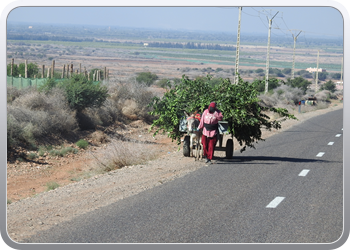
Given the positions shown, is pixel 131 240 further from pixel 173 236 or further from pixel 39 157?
pixel 39 157

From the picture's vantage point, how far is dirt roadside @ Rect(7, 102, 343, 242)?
8.38 m

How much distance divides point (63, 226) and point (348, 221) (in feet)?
13.8

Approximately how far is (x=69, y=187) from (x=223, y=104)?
18.4 feet

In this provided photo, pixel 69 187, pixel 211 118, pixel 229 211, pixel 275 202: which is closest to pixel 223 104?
pixel 211 118

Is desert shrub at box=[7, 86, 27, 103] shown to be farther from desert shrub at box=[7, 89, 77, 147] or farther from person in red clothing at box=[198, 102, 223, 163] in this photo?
person in red clothing at box=[198, 102, 223, 163]

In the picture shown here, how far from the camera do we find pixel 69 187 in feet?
40.4

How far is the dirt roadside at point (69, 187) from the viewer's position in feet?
27.5

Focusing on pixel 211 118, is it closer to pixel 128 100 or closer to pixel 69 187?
pixel 69 187

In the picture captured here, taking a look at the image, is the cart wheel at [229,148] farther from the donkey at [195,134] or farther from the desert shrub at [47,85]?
the desert shrub at [47,85]

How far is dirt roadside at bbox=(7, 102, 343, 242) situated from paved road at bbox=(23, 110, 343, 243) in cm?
41

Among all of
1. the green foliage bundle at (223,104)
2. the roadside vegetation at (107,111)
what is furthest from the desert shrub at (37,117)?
the green foliage bundle at (223,104)

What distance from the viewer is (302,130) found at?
1110 inches

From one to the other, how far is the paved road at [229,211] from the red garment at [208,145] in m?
0.47

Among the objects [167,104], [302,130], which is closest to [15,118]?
[167,104]
